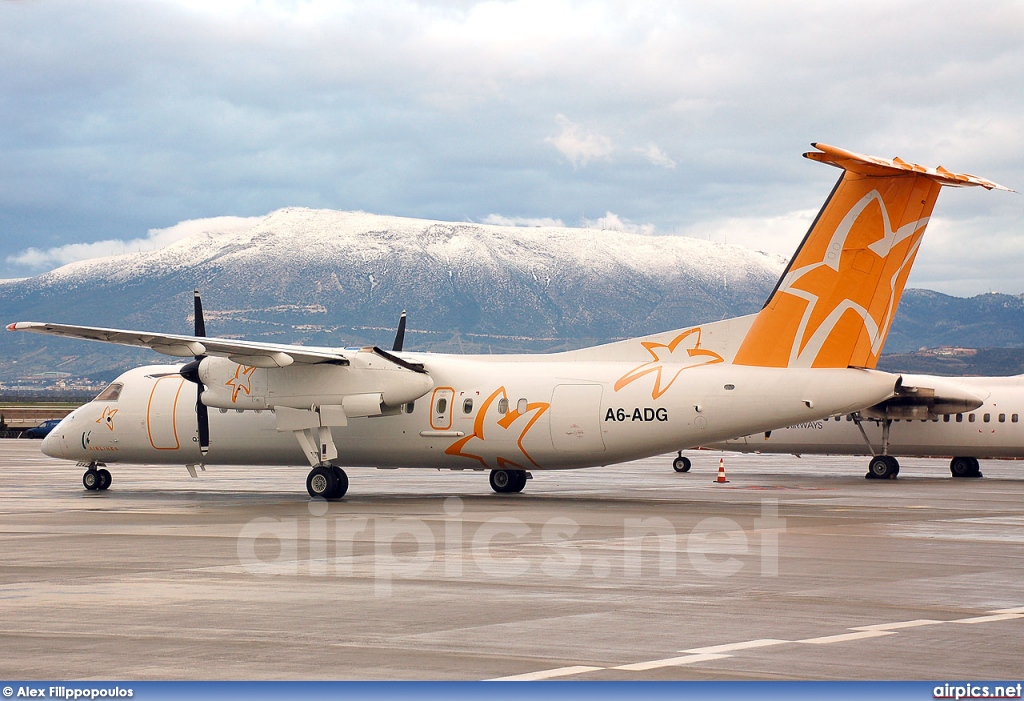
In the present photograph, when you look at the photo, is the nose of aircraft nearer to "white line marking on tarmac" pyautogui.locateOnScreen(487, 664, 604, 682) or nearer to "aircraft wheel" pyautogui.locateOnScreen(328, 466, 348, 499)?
"aircraft wheel" pyautogui.locateOnScreen(328, 466, 348, 499)

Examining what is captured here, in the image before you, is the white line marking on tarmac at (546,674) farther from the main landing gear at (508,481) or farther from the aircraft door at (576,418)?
the main landing gear at (508,481)

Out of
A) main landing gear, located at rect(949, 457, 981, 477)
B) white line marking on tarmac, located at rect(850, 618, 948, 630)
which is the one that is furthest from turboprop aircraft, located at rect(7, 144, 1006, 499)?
main landing gear, located at rect(949, 457, 981, 477)

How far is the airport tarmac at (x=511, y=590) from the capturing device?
344 inches

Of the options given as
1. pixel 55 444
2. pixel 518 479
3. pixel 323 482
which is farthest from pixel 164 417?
pixel 518 479

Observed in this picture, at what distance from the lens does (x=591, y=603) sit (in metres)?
11.6

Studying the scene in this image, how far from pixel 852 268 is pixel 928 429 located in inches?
686

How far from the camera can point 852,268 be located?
22672 mm

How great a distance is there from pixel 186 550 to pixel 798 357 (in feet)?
39.7

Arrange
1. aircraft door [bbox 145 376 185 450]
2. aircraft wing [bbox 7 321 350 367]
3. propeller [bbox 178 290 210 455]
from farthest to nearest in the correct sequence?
1. aircraft door [bbox 145 376 185 450]
2. propeller [bbox 178 290 210 455]
3. aircraft wing [bbox 7 321 350 367]

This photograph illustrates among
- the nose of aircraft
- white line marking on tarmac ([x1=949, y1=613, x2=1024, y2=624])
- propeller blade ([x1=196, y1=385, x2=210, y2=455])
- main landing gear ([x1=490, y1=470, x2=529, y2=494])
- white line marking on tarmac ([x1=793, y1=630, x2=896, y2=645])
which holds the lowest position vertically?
main landing gear ([x1=490, y1=470, x2=529, y2=494])

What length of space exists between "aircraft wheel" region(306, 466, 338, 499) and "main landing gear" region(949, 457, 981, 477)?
2282cm

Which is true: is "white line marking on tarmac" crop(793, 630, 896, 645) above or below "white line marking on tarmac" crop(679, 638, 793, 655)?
below

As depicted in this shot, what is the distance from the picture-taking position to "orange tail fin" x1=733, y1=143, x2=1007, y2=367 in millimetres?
22500

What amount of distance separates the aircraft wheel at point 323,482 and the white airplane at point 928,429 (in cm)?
1447
